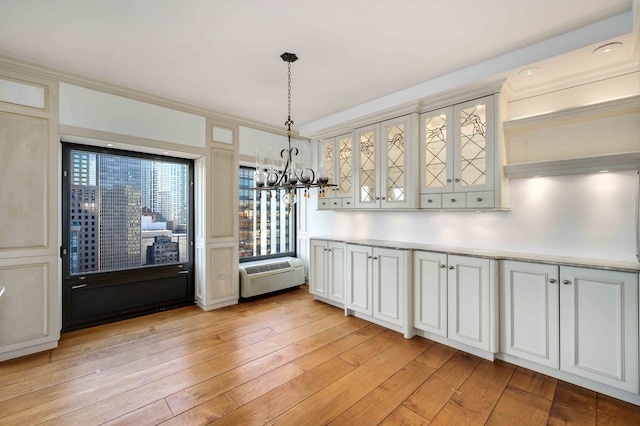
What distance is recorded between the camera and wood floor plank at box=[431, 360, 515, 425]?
1881 mm

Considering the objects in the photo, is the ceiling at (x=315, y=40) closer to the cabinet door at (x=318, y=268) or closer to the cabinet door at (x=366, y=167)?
the cabinet door at (x=366, y=167)

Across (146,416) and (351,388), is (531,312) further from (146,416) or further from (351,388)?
(146,416)

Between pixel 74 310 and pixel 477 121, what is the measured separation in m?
4.84

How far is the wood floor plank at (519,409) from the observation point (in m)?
1.85

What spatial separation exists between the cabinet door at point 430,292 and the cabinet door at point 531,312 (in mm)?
514

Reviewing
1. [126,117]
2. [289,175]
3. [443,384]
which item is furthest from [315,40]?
[443,384]

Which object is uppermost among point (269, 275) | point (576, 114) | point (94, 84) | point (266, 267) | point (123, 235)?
point (94, 84)

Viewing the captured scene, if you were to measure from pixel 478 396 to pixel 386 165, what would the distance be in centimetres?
244

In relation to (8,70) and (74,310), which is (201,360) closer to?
(74,310)

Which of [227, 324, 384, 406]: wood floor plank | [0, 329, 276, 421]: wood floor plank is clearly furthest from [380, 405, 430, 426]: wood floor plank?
[0, 329, 276, 421]: wood floor plank

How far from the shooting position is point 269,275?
450 cm

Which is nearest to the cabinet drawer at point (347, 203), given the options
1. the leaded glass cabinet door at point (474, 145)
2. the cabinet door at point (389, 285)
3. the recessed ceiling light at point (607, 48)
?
the cabinet door at point (389, 285)

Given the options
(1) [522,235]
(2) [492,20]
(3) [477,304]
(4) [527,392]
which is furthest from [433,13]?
(4) [527,392]

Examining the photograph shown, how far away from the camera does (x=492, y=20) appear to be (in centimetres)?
213
